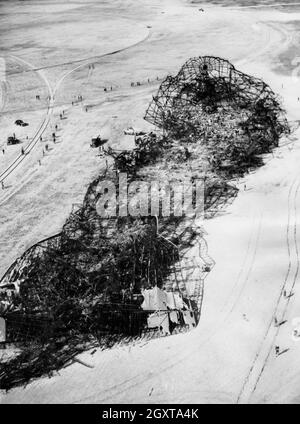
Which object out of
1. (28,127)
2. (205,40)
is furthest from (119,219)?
(205,40)

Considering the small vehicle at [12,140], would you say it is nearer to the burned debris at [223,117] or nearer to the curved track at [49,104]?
the curved track at [49,104]

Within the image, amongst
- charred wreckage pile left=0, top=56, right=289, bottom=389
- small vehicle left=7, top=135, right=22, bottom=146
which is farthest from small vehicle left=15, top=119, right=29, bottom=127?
charred wreckage pile left=0, top=56, right=289, bottom=389

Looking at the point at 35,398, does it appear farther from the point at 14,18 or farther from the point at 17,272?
the point at 14,18

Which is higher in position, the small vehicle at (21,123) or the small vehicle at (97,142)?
the small vehicle at (21,123)

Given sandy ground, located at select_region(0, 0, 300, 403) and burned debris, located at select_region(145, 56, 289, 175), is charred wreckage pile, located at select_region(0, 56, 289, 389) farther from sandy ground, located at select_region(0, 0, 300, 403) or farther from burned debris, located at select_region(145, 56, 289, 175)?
sandy ground, located at select_region(0, 0, 300, 403)
